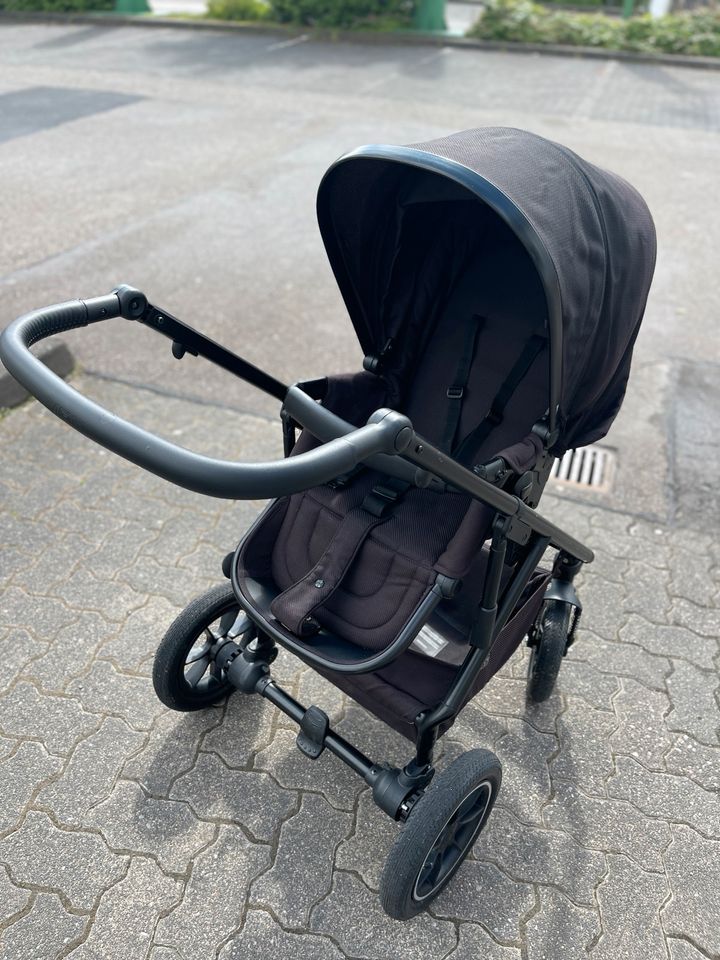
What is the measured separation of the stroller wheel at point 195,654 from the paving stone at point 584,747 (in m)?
1.25

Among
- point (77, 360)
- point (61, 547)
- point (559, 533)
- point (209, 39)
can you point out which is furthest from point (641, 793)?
point (209, 39)

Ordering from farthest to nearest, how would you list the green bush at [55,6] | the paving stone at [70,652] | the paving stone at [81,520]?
the green bush at [55,6] < the paving stone at [81,520] < the paving stone at [70,652]

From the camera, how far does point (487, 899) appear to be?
233 centimetres

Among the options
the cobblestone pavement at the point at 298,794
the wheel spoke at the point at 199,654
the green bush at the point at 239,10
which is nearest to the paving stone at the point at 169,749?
the cobblestone pavement at the point at 298,794

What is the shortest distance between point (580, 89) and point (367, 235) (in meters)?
11.9

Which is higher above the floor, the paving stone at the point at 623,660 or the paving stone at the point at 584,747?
the paving stone at the point at 584,747

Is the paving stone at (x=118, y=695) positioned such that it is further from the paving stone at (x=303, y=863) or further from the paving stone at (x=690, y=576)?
the paving stone at (x=690, y=576)

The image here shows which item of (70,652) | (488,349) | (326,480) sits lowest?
(70,652)

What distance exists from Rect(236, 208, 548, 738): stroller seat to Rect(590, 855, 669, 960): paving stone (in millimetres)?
770

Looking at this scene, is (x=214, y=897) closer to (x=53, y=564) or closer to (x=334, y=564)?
(x=334, y=564)

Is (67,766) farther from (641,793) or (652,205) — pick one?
(652,205)

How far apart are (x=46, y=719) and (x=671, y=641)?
2.50 m

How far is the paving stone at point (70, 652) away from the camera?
2.91m

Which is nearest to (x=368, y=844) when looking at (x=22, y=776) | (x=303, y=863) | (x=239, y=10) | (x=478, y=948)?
(x=303, y=863)
